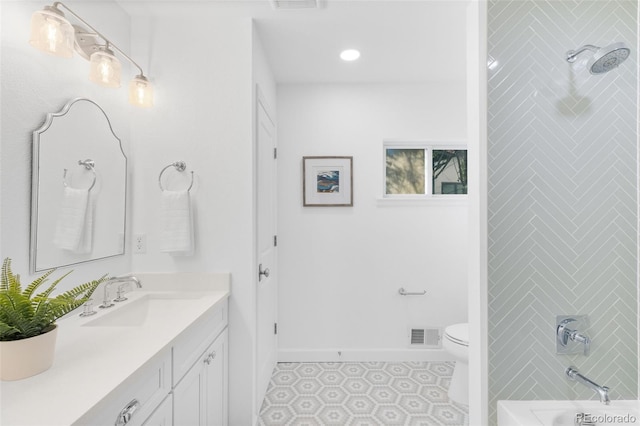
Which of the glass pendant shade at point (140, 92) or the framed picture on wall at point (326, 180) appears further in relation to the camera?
the framed picture on wall at point (326, 180)

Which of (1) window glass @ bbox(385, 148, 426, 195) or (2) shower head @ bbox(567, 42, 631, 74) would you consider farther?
(1) window glass @ bbox(385, 148, 426, 195)

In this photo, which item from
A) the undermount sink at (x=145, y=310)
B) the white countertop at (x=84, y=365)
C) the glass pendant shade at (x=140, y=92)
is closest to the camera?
the white countertop at (x=84, y=365)

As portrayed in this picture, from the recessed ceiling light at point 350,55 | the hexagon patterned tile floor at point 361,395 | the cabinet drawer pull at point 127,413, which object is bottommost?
the hexagon patterned tile floor at point 361,395

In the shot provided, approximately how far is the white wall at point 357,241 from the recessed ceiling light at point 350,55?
0.43m

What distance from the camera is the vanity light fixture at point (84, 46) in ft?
3.75

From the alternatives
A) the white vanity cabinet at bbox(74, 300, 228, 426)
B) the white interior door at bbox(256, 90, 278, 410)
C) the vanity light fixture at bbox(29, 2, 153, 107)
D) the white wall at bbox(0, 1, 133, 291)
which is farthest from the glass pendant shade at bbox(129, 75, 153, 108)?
the white vanity cabinet at bbox(74, 300, 228, 426)

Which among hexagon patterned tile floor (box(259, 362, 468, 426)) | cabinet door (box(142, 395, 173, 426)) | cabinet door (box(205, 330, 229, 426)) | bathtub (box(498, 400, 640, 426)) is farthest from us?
hexagon patterned tile floor (box(259, 362, 468, 426))

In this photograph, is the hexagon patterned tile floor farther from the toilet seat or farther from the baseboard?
the toilet seat

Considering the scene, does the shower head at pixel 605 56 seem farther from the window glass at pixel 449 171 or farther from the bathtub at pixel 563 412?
the window glass at pixel 449 171

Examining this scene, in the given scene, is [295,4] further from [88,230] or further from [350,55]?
[88,230]

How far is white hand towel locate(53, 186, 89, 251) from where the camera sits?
1359mm

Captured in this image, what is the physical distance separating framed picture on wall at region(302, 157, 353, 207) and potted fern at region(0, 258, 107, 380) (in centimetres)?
199

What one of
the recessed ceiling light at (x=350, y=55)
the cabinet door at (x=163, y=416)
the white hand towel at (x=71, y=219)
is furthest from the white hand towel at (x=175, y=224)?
the recessed ceiling light at (x=350, y=55)

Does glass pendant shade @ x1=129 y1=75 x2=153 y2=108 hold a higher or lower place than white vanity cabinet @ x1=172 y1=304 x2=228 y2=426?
higher
